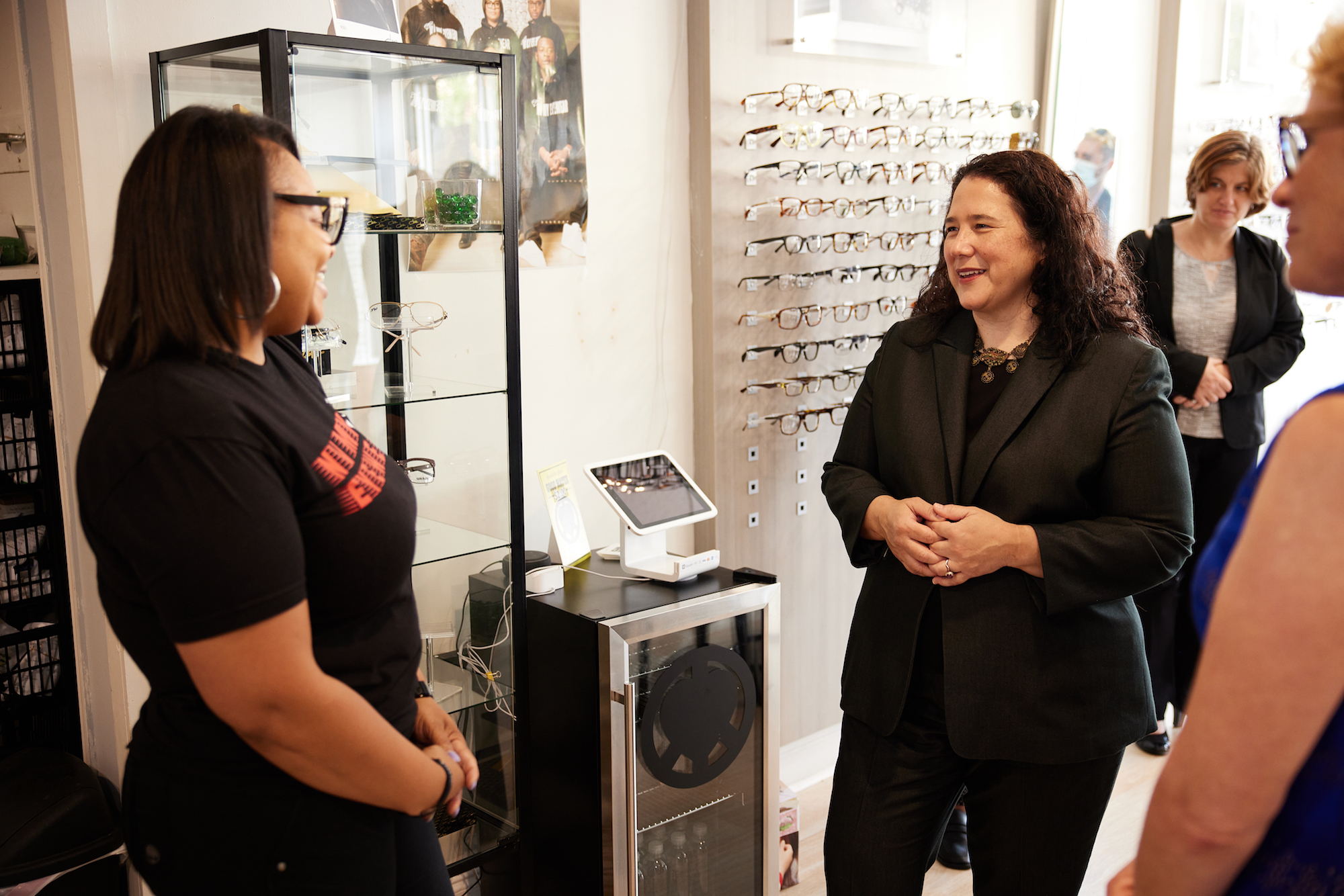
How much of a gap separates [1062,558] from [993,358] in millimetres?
398

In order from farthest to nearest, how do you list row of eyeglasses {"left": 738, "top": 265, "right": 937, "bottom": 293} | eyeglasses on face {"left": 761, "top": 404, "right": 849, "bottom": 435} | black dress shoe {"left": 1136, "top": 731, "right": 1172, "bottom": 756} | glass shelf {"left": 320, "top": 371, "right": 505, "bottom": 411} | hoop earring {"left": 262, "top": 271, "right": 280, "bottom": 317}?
black dress shoe {"left": 1136, "top": 731, "right": 1172, "bottom": 756}
eyeglasses on face {"left": 761, "top": 404, "right": 849, "bottom": 435}
row of eyeglasses {"left": 738, "top": 265, "right": 937, "bottom": 293}
glass shelf {"left": 320, "top": 371, "right": 505, "bottom": 411}
hoop earring {"left": 262, "top": 271, "right": 280, "bottom": 317}

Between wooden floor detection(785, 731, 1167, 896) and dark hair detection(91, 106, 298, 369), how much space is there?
1.99 meters

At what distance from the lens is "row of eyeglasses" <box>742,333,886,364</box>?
313cm

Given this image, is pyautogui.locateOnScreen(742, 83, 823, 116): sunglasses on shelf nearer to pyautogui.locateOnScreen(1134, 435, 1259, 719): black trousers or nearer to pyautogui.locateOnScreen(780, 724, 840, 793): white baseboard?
pyautogui.locateOnScreen(1134, 435, 1259, 719): black trousers

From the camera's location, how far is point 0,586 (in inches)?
107

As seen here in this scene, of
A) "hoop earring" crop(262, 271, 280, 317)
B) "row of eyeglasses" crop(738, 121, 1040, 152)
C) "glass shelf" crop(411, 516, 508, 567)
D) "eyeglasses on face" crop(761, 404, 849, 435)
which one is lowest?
"glass shelf" crop(411, 516, 508, 567)

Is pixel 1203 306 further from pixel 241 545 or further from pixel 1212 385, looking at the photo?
pixel 241 545

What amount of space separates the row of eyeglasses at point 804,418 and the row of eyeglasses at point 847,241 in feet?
1.61

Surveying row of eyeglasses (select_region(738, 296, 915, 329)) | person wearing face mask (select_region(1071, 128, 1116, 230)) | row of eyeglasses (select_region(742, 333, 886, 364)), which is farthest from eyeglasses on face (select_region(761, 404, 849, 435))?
person wearing face mask (select_region(1071, 128, 1116, 230))

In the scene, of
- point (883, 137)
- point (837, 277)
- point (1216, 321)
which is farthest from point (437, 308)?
point (1216, 321)

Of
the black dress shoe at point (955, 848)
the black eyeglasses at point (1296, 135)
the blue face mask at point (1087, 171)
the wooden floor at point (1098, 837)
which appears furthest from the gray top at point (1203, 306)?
the black eyeglasses at point (1296, 135)

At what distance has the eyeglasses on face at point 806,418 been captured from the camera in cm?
321

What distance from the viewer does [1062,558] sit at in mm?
1716

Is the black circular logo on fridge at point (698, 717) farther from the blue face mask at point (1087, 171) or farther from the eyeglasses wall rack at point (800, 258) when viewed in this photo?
the blue face mask at point (1087, 171)
